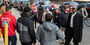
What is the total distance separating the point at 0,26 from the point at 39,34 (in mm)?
1590

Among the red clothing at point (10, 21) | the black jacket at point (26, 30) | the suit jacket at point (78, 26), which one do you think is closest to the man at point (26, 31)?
the black jacket at point (26, 30)

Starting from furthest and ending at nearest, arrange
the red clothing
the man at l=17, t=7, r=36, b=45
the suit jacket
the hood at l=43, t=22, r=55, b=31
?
the suit jacket → the red clothing → the man at l=17, t=7, r=36, b=45 → the hood at l=43, t=22, r=55, b=31

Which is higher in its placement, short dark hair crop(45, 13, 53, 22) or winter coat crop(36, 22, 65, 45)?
short dark hair crop(45, 13, 53, 22)

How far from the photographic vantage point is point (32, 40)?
4.91 m

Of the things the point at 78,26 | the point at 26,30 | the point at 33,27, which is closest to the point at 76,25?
the point at 78,26

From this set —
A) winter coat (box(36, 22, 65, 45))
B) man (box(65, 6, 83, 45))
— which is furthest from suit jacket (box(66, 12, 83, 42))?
winter coat (box(36, 22, 65, 45))

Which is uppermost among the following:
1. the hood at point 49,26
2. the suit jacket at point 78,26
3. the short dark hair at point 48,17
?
the short dark hair at point 48,17

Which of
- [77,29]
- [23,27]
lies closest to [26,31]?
[23,27]

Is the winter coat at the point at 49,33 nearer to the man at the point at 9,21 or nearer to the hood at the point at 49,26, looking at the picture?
the hood at the point at 49,26

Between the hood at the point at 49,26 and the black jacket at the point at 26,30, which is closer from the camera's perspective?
the hood at the point at 49,26

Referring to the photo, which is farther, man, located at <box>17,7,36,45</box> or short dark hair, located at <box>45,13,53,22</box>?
man, located at <box>17,7,36,45</box>

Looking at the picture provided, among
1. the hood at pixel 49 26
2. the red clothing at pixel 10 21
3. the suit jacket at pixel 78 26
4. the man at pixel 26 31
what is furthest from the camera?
the suit jacket at pixel 78 26

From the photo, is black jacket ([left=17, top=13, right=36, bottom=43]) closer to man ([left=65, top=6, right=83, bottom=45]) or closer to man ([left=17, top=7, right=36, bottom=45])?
man ([left=17, top=7, right=36, bottom=45])

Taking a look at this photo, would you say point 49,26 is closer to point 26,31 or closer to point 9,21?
point 26,31
